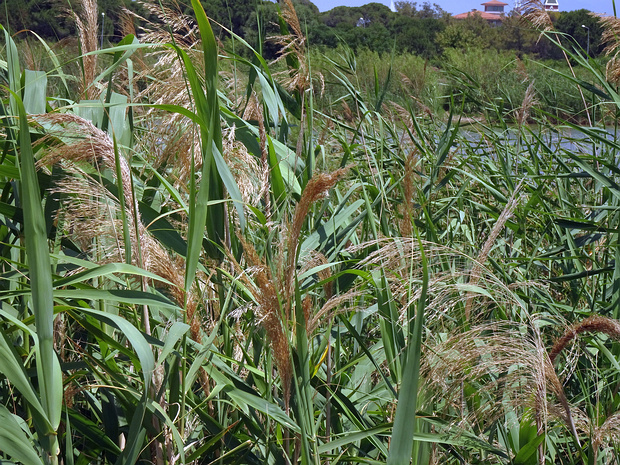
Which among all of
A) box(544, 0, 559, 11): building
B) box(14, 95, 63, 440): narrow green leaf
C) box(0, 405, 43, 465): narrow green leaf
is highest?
box(544, 0, 559, 11): building

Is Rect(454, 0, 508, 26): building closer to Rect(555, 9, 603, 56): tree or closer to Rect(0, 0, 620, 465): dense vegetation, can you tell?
Rect(555, 9, 603, 56): tree

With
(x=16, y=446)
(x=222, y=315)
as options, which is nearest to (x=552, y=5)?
(x=222, y=315)

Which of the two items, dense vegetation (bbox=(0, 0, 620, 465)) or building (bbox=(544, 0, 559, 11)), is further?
building (bbox=(544, 0, 559, 11))

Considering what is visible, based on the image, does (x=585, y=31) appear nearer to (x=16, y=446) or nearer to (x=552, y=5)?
(x=552, y=5)

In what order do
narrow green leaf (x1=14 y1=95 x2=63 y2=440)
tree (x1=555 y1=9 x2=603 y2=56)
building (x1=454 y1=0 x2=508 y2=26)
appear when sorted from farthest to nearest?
building (x1=454 y1=0 x2=508 y2=26) < tree (x1=555 y1=9 x2=603 y2=56) < narrow green leaf (x1=14 y1=95 x2=63 y2=440)

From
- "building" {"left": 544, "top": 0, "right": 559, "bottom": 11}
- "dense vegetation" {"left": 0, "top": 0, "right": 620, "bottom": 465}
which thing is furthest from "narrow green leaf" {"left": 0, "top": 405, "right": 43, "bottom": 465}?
"building" {"left": 544, "top": 0, "right": 559, "bottom": 11}

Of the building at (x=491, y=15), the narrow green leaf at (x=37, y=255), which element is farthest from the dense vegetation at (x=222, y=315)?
the building at (x=491, y=15)

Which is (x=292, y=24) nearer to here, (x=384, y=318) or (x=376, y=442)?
(x=384, y=318)

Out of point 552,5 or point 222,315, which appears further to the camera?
point 552,5

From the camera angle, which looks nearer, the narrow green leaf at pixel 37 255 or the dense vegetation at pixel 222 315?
the narrow green leaf at pixel 37 255

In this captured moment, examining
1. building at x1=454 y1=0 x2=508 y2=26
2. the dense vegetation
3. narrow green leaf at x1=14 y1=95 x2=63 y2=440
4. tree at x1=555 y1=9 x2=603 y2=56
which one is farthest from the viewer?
building at x1=454 y1=0 x2=508 y2=26

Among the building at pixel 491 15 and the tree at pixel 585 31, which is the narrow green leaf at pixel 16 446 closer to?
the tree at pixel 585 31

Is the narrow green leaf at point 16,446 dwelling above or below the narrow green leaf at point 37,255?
below

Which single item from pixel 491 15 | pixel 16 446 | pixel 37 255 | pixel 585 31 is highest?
pixel 491 15
